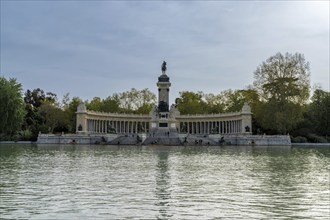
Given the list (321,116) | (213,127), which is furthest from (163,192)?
(213,127)

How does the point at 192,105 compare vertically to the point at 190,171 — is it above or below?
above

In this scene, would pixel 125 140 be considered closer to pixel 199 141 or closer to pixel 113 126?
pixel 199 141

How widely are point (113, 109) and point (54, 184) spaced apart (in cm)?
8629

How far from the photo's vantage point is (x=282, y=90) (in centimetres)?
7038

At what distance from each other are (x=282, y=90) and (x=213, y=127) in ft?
81.3

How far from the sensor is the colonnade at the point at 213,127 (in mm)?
85312

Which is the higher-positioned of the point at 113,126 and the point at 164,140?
the point at 113,126

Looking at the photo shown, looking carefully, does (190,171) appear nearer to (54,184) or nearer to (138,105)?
(54,184)

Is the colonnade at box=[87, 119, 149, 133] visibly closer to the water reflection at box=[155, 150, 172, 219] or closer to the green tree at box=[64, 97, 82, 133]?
the green tree at box=[64, 97, 82, 133]

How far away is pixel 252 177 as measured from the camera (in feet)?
69.6

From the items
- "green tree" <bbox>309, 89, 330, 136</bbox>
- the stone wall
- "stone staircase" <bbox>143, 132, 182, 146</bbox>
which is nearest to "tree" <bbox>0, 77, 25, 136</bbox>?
"stone staircase" <bbox>143, 132, 182, 146</bbox>

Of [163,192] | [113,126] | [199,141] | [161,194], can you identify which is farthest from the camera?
[113,126]

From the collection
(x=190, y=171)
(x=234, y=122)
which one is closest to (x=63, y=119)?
(x=234, y=122)

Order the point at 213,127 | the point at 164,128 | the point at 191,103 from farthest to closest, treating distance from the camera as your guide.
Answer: the point at 191,103
the point at 213,127
the point at 164,128
